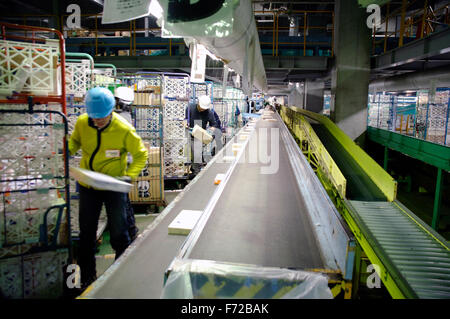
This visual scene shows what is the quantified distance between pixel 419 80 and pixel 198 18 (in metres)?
10.8

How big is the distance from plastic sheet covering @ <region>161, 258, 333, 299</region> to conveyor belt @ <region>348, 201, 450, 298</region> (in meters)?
1.60

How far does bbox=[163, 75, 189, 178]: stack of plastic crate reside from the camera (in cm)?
715

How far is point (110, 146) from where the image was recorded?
105 inches

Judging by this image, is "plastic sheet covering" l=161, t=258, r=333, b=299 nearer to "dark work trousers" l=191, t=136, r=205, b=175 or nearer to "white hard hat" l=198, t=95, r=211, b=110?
"white hard hat" l=198, t=95, r=211, b=110

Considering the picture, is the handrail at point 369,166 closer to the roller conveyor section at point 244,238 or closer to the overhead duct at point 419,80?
the roller conveyor section at point 244,238

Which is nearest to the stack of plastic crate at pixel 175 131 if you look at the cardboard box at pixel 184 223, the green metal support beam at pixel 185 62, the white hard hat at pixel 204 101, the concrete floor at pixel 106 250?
the white hard hat at pixel 204 101

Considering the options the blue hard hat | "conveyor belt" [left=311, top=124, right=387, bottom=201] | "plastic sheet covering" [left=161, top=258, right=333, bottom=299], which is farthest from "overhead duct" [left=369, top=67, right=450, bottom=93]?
"plastic sheet covering" [left=161, top=258, right=333, bottom=299]

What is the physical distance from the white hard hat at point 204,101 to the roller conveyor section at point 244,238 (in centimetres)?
364

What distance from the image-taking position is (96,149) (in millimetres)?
2629

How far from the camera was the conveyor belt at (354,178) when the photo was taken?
511cm

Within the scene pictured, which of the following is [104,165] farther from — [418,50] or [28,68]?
[418,50]
